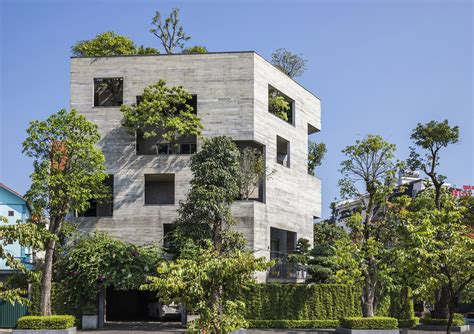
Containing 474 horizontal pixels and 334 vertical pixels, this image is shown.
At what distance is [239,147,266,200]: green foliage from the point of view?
143 feet

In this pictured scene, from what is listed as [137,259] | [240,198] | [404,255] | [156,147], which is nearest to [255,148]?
[240,198]

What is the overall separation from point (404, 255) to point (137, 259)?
2078 cm

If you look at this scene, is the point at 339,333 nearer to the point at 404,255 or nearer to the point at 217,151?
the point at 217,151

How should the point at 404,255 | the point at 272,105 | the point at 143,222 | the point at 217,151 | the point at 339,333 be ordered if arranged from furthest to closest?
the point at 272,105
the point at 143,222
the point at 217,151
the point at 339,333
the point at 404,255

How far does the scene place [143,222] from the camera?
144ft

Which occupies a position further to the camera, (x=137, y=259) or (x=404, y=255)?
(x=137, y=259)

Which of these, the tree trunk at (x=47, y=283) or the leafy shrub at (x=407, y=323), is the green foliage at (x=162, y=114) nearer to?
the tree trunk at (x=47, y=283)

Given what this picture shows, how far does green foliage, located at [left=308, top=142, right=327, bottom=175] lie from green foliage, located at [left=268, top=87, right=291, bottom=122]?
7602 millimetres

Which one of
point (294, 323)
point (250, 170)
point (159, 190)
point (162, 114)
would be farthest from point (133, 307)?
point (162, 114)

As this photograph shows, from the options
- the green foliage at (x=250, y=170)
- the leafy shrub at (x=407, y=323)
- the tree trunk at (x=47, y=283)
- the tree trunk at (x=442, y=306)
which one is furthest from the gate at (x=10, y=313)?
the tree trunk at (x=442, y=306)

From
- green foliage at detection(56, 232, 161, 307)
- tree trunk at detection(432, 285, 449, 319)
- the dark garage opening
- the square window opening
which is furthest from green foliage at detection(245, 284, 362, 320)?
the square window opening

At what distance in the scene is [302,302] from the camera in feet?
137

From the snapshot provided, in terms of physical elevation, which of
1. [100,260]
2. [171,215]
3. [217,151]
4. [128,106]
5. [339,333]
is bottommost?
[339,333]

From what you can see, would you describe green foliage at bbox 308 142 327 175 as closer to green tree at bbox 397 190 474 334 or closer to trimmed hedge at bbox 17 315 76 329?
trimmed hedge at bbox 17 315 76 329
